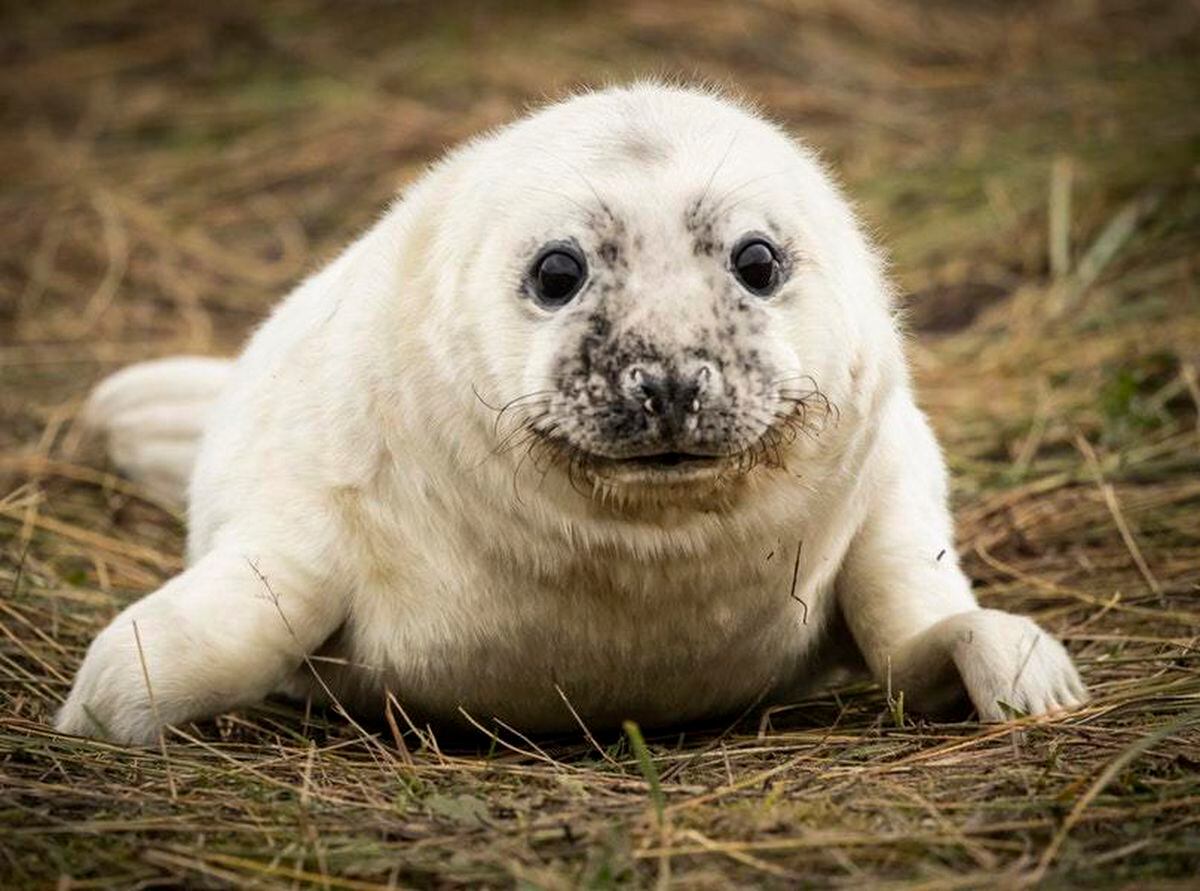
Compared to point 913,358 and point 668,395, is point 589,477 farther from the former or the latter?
point 913,358

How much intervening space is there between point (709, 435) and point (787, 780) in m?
0.66

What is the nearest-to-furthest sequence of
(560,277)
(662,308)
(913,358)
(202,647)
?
1. (662,308)
2. (560,277)
3. (202,647)
4. (913,358)

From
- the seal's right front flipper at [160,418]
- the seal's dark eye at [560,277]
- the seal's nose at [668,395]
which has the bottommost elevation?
the seal's right front flipper at [160,418]

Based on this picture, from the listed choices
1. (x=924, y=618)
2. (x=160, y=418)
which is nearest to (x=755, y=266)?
(x=924, y=618)

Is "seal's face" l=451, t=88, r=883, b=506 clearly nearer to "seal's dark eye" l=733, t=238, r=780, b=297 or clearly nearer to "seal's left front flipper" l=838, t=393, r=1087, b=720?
"seal's dark eye" l=733, t=238, r=780, b=297

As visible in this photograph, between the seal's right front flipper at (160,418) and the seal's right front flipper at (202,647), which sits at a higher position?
the seal's right front flipper at (160,418)

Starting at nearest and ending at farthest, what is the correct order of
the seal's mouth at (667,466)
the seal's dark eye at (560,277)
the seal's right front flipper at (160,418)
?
1. the seal's mouth at (667,466)
2. the seal's dark eye at (560,277)
3. the seal's right front flipper at (160,418)

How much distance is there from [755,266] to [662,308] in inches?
10.1

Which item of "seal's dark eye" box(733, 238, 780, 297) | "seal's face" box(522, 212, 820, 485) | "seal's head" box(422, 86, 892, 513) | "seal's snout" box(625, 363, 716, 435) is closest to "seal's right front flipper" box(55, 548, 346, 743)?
"seal's head" box(422, 86, 892, 513)

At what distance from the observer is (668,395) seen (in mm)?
3152

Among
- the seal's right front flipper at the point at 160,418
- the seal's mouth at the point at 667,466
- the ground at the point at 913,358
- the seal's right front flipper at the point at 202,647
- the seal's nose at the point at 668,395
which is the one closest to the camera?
the ground at the point at 913,358

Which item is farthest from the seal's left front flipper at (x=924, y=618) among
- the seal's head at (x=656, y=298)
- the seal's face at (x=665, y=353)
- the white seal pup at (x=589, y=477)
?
the seal's face at (x=665, y=353)

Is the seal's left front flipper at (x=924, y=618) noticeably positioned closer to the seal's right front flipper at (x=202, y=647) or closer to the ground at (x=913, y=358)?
the ground at (x=913, y=358)

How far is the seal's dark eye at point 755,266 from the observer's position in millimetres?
3426
